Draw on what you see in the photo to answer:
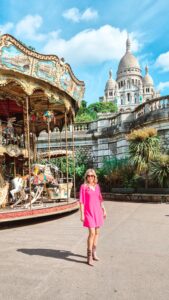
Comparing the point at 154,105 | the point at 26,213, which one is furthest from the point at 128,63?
the point at 26,213

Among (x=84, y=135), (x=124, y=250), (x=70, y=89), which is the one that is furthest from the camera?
(x=84, y=135)

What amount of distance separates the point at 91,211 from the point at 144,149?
42.3ft

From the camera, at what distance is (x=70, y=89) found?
12.6 m

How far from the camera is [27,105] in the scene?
36.0 ft

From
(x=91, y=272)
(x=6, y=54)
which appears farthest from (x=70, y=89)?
(x=91, y=272)

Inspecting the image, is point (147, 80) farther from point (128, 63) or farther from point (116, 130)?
point (116, 130)

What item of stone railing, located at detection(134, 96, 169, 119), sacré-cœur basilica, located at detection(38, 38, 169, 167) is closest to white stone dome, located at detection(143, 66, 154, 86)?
sacré-cœur basilica, located at detection(38, 38, 169, 167)

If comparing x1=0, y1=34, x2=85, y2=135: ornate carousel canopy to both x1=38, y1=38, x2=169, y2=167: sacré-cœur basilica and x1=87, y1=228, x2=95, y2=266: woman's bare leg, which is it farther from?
x1=87, y1=228, x2=95, y2=266: woman's bare leg

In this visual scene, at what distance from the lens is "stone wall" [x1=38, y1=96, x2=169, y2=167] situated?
19.8 meters

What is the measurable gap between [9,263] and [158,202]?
12151 mm

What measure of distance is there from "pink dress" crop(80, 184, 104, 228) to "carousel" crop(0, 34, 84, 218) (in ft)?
17.3

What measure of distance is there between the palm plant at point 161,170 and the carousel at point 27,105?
5667 mm

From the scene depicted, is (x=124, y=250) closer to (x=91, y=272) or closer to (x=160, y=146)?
(x=91, y=272)

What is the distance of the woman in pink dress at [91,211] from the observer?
17.2 feet
